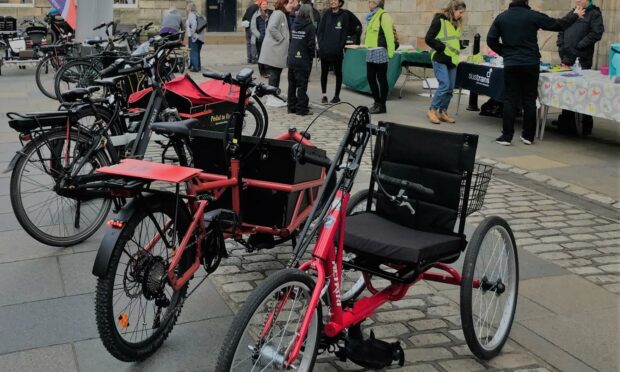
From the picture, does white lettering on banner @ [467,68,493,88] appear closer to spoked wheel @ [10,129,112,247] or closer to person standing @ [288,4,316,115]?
person standing @ [288,4,316,115]

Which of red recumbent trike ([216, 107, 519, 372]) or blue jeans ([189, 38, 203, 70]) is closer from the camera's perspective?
red recumbent trike ([216, 107, 519, 372])

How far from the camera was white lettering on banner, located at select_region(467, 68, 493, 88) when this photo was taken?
10341 millimetres

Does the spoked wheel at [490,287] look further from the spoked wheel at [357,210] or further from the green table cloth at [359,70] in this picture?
the green table cloth at [359,70]

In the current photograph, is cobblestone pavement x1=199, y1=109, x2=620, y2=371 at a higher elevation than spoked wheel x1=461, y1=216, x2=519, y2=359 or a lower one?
lower

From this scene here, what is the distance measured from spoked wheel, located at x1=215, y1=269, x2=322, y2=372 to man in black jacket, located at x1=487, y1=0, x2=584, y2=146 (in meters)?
6.95

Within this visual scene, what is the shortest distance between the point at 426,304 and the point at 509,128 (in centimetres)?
543

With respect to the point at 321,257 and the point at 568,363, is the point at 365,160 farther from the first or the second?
the point at 321,257

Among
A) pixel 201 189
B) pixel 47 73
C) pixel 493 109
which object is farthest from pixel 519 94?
pixel 47 73

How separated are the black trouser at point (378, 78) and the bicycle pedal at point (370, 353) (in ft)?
27.6

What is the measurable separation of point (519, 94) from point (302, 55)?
354 centimetres

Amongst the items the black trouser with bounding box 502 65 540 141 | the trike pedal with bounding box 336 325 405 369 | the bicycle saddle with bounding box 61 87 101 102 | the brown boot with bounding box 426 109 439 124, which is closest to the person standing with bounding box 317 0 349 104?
the brown boot with bounding box 426 109 439 124

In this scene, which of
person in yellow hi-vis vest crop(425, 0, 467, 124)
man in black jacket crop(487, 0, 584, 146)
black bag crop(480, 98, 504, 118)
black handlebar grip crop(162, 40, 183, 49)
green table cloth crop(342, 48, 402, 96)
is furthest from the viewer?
green table cloth crop(342, 48, 402, 96)

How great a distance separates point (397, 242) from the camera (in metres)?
3.49

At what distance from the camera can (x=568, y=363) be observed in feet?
12.1
